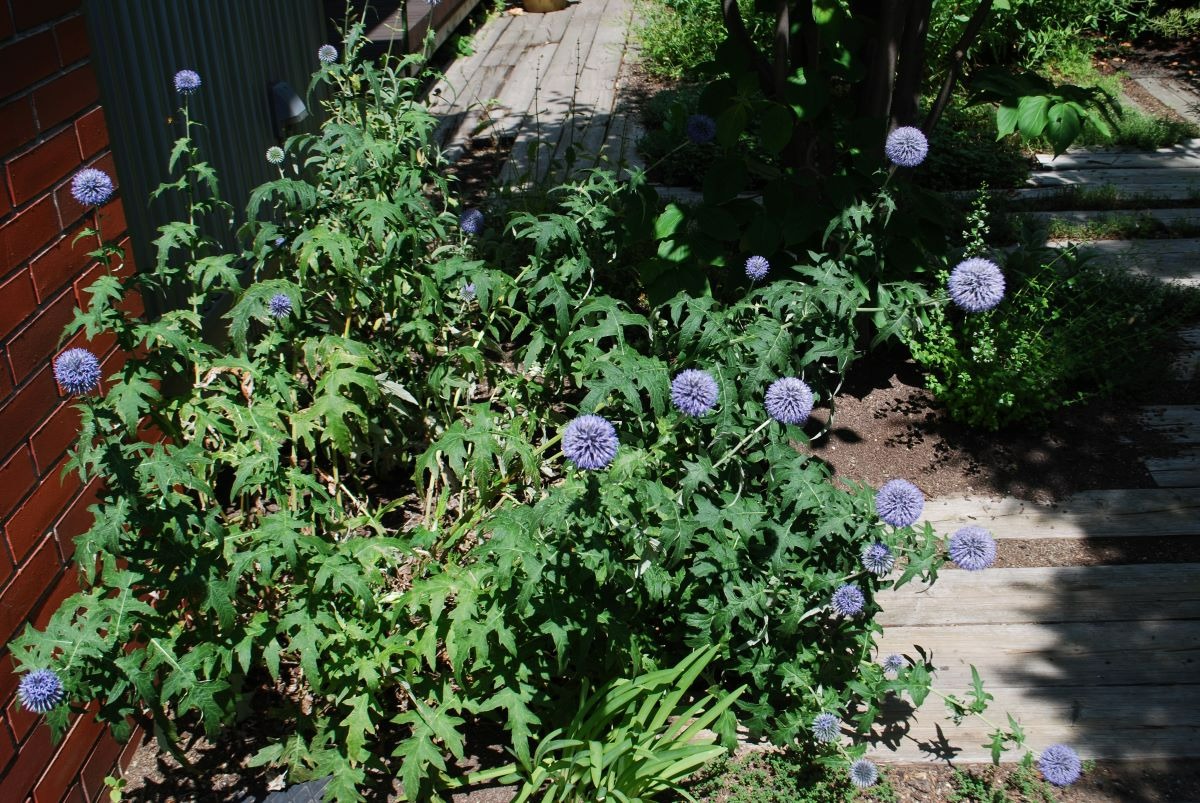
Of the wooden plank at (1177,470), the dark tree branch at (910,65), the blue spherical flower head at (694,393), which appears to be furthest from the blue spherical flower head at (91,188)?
the wooden plank at (1177,470)

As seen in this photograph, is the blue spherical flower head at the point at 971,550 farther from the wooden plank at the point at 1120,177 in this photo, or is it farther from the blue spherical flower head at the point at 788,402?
the wooden plank at the point at 1120,177

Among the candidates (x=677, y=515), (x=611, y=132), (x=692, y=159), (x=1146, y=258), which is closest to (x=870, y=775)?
(x=677, y=515)

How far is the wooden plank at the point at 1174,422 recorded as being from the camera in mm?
4074

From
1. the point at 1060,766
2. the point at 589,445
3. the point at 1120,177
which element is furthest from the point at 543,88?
the point at 1060,766

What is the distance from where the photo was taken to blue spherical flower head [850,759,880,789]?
2.70 m

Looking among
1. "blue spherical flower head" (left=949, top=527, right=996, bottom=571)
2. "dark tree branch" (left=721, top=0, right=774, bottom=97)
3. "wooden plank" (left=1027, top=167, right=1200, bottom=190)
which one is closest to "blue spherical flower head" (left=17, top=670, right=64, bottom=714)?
"blue spherical flower head" (left=949, top=527, right=996, bottom=571)

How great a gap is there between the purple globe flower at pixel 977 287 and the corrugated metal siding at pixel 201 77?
2.53 m

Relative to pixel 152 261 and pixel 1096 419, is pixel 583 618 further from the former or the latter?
pixel 1096 419

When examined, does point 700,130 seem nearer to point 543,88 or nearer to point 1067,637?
point 1067,637

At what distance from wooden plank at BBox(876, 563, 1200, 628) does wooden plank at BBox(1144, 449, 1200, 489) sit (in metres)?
0.44

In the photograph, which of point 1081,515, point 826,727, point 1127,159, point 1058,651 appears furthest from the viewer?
point 1127,159

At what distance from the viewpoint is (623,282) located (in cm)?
493

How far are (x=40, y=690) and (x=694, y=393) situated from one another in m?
1.54

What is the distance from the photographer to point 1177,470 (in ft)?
12.8
